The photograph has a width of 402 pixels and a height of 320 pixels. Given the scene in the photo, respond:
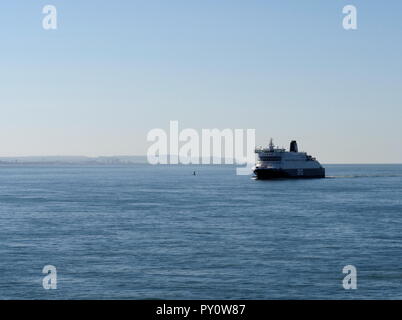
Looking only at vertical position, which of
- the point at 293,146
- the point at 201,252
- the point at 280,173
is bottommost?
the point at 201,252

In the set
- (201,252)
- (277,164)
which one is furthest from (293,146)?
→ (201,252)

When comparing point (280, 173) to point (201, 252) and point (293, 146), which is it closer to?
point (293, 146)

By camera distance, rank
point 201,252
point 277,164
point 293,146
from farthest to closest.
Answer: point 293,146, point 277,164, point 201,252

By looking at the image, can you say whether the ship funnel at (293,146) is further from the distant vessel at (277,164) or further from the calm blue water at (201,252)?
the calm blue water at (201,252)

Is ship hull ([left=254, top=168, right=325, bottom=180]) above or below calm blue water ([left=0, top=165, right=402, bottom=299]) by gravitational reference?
above

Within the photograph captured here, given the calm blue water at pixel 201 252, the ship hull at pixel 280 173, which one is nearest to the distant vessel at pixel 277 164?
the ship hull at pixel 280 173

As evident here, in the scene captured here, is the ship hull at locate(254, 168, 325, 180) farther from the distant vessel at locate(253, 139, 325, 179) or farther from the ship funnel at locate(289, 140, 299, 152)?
the ship funnel at locate(289, 140, 299, 152)

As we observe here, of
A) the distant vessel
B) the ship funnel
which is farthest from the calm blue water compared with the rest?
the ship funnel

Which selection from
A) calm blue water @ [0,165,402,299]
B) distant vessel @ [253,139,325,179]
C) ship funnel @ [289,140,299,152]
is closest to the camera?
calm blue water @ [0,165,402,299]

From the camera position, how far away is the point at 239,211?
257 feet
